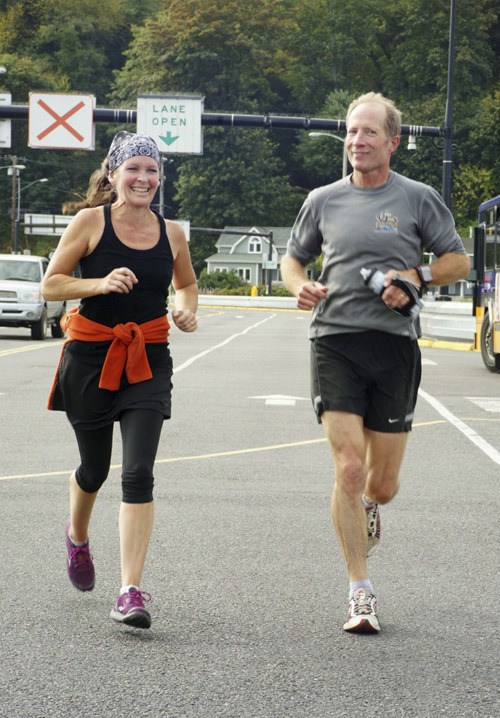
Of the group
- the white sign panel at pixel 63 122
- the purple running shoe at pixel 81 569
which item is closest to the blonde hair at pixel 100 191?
the purple running shoe at pixel 81 569

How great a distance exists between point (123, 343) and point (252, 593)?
3.96ft

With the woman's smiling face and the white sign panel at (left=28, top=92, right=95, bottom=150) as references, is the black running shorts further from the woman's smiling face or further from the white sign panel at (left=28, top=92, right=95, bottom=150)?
the white sign panel at (left=28, top=92, right=95, bottom=150)

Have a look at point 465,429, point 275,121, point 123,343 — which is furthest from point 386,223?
point 275,121

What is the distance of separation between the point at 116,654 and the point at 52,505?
334 centimetres

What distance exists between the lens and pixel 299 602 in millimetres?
5645

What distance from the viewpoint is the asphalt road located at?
432cm

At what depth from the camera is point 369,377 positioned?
557 centimetres

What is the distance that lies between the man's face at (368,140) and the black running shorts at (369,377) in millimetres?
663

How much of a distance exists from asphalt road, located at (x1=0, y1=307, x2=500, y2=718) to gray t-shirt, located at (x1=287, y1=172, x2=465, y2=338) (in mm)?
1147

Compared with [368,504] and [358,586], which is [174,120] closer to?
[368,504]

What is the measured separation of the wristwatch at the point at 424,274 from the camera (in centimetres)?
553

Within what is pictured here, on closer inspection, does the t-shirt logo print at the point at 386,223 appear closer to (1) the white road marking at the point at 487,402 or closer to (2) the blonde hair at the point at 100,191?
(2) the blonde hair at the point at 100,191

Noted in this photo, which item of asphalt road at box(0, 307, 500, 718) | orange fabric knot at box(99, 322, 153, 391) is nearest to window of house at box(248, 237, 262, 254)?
asphalt road at box(0, 307, 500, 718)

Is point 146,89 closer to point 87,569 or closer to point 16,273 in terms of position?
point 16,273
